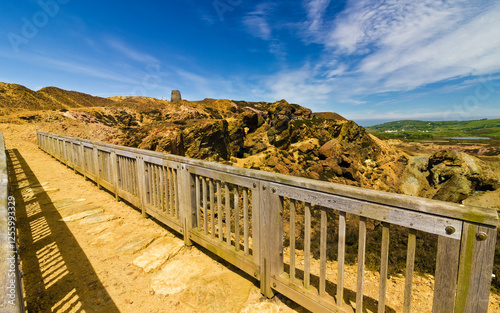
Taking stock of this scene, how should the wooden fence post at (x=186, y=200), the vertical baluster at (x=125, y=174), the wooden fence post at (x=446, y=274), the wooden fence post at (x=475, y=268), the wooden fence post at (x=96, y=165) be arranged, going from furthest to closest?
the wooden fence post at (x=96, y=165)
the vertical baluster at (x=125, y=174)
the wooden fence post at (x=186, y=200)
the wooden fence post at (x=446, y=274)
the wooden fence post at (x=475, y=268)

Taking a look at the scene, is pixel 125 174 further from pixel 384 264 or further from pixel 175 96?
pixel 175 96

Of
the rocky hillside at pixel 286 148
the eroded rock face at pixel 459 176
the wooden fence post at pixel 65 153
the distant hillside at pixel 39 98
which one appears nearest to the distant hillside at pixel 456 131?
the rocky hillside at pixel 286 148

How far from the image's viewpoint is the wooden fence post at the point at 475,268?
121 cm

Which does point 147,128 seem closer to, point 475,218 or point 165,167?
point 165,167

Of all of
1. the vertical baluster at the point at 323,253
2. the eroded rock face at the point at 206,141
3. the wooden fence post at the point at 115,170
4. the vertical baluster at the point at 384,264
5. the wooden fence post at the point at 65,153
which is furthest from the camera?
the eroded rock face at the point at 206,141

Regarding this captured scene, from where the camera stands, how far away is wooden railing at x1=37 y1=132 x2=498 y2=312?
1.28 metres

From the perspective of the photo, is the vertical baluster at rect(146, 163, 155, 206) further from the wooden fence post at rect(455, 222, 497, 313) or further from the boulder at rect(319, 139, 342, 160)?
the boulder at rect(319, 139, 342, 160)

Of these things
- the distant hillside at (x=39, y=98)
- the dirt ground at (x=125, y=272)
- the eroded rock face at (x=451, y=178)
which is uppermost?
the distant hillside at (x=39, y=98)

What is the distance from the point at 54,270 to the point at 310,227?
3021 millimetres

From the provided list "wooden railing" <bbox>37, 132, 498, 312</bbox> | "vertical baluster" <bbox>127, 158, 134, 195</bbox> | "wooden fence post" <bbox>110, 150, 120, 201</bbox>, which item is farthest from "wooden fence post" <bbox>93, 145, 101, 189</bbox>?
"vertical baluster" <bbox>127, 158, 134, 195</bbox>

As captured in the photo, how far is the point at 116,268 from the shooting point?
275cm

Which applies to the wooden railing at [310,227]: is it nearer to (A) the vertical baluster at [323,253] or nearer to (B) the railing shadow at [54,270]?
(A) the vertical baluster at [323,253]

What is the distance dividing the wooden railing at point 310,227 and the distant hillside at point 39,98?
38094 millimetres

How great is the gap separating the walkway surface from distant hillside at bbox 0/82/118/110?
3625 cm
